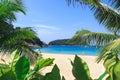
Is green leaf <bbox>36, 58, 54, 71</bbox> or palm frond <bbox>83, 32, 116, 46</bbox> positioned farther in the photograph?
palm frond <bbox>83, 32, 116, 46</bbox>

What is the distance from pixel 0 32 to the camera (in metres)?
9.04

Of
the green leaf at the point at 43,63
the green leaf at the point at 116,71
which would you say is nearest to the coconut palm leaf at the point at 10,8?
the green leaf at the point at 43,63

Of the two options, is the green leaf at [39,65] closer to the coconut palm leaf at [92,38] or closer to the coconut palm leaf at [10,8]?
the coconut palm leaf at [10,8]

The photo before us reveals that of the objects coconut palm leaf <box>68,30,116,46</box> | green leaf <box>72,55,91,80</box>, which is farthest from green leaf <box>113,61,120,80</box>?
coconut palm leaf <box>68,30,116,46</box>

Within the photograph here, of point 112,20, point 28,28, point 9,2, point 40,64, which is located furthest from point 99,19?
point 40,64

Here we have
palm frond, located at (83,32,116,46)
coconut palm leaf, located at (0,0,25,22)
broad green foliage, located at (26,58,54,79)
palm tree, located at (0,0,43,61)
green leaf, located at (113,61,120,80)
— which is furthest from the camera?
palm frond, located at (83,32,116,46)

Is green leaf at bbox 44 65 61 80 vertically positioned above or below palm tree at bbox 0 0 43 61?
below

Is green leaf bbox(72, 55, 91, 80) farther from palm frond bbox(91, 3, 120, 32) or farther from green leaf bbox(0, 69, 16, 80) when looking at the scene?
palm frond bbox(91, 3, 120, 32)

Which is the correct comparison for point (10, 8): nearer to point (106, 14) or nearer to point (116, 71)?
point (106, 14)

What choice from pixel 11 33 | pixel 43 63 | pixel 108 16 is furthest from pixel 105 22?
pixel 43 63

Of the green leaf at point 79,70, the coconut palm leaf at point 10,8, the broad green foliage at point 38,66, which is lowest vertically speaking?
the green leaf at point 79,70

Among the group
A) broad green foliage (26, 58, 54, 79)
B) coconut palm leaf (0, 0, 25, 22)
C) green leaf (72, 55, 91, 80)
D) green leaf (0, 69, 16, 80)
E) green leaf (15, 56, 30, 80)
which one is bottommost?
green leaf (72, 55, 91, 80)

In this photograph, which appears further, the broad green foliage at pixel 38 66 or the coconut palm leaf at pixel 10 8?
the coconut palm leaf at pixel 10 8

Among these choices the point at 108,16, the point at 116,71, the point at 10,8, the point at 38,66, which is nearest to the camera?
the point at 116,71
